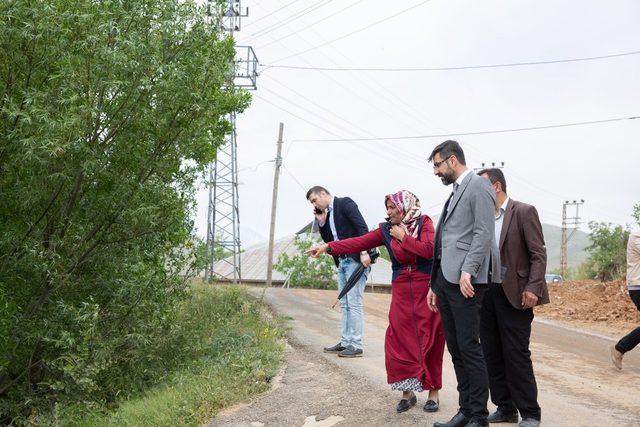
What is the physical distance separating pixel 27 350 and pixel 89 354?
4.05 ft

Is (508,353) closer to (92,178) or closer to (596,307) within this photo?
(92,178)

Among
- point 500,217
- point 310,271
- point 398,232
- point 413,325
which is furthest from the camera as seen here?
point 310,271

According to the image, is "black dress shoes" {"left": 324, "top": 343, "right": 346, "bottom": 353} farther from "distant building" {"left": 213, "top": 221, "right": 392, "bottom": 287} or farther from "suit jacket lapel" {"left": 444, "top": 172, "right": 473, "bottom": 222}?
"distant building" {"left": 213, "top": 221, "right": 392, "bottom": 287}

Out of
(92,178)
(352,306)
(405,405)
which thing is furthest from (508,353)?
(92,178)

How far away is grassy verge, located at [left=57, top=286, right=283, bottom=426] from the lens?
7.95 meters

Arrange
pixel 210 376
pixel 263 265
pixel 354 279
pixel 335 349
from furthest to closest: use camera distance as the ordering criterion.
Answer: pixel 263 265
pixel 335 349
pixel 210 376
pixel 354 279

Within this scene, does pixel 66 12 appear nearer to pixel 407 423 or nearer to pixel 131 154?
pixel 131 154

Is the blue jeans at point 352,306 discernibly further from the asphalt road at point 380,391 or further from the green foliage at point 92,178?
the green foliage at point 92,178

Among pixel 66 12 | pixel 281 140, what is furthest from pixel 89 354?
pixel 281 140

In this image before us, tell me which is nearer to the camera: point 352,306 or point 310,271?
point 352,306

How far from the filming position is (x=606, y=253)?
38.8 m

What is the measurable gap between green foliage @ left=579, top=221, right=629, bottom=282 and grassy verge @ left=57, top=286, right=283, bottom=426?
2061 cm

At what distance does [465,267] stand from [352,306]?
3.81 metres

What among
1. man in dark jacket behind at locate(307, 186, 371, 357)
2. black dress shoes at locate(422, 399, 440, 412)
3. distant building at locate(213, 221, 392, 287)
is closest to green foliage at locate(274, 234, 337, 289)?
distant building at locate(213, 221, 392, 287)
